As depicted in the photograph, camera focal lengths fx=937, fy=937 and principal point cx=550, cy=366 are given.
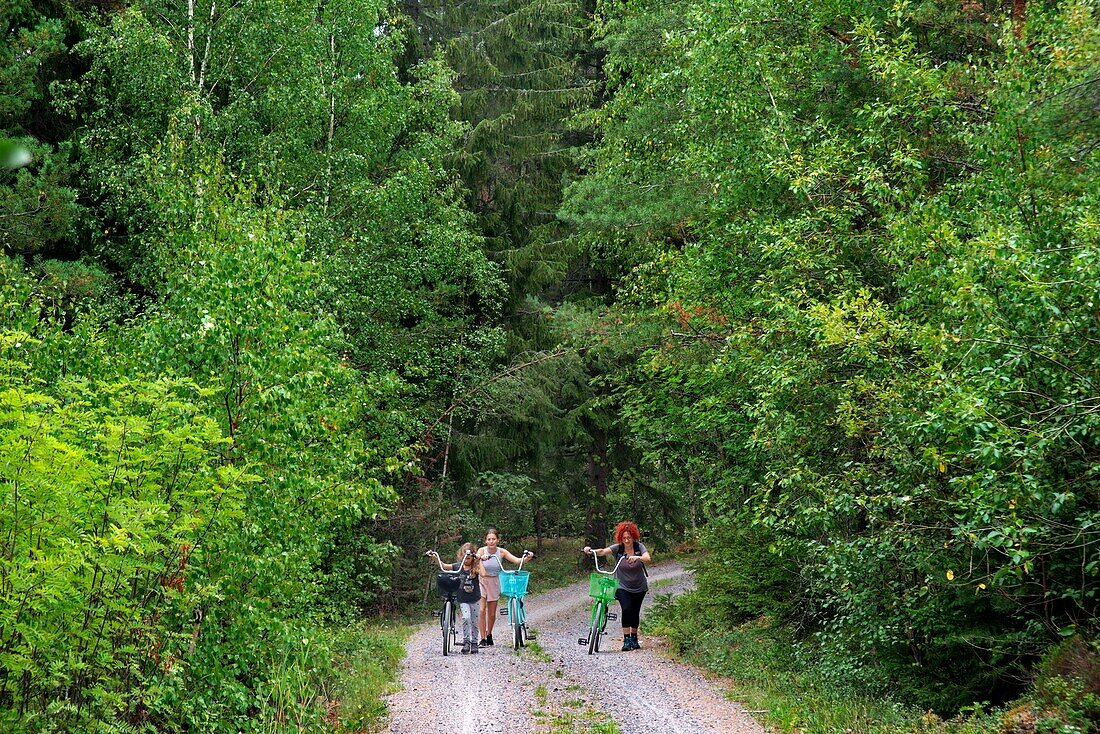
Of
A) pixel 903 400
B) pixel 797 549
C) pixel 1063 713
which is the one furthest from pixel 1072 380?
pixel 797 549

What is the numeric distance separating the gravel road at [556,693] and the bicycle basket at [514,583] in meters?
0.87

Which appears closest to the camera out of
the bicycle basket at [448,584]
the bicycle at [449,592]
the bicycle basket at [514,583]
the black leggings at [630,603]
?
the black leggings at [630,603]

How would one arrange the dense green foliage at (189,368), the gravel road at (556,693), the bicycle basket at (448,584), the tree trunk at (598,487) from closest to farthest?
1. the dense green foliage at (189,368)
2. the gravel road at (556,693)
3. the bicycle basket at (448,584)
4. the tree trunk at (598,487)

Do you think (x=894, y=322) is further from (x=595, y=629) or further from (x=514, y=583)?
A: (x=514, y=583)

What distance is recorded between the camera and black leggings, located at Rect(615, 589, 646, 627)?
44.7ft

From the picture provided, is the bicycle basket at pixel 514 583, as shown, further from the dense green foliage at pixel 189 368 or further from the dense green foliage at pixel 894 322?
the dense green foliage at pixel 894 322

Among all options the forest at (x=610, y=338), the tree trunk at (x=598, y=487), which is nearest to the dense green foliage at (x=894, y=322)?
the forest at (x=610, y=338)

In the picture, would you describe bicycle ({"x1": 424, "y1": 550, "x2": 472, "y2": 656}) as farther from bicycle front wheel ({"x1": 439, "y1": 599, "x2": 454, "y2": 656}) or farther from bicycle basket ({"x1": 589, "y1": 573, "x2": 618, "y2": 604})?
bicycle basket ({"x1": 589, "y1": 573, "x2": 618, "y2": 604})

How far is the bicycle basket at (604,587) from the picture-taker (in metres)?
13.9

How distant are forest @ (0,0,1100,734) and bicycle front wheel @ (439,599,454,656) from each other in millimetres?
1445

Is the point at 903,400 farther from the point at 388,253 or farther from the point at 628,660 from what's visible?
the point at 388,253

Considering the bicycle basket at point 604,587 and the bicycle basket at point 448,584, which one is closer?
the bicycle basket at point 604,587

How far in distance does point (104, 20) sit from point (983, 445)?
18.4 meters

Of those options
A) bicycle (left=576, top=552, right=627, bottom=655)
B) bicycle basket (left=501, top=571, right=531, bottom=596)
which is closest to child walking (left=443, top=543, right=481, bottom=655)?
bicycle basket (left=501, top=571, right=531, bottom=596)
